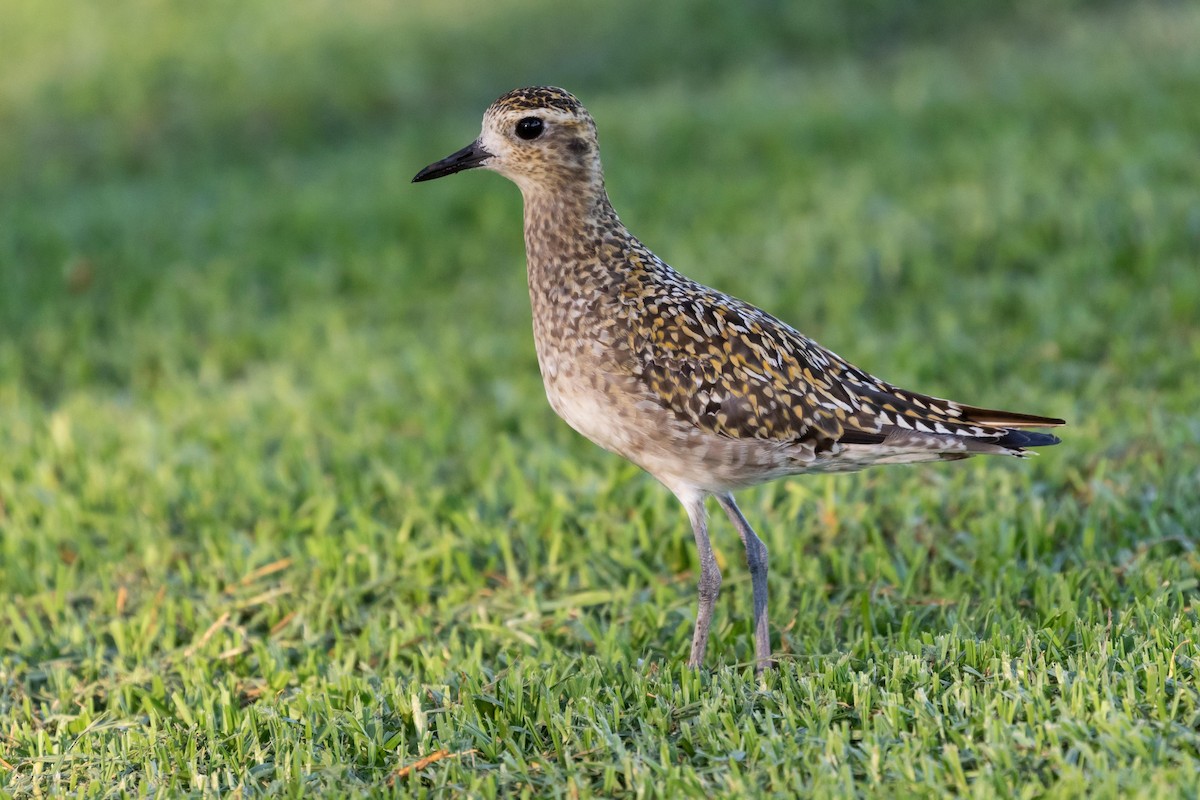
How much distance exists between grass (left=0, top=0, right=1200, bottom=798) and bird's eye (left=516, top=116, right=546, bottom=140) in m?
1.88

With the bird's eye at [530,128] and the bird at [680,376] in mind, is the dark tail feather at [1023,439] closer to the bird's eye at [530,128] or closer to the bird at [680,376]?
the bird at [680,376]

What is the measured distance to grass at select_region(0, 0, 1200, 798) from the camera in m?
4.43

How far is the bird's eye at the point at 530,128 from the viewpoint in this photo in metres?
5.16

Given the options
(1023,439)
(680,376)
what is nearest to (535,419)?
(680,376)

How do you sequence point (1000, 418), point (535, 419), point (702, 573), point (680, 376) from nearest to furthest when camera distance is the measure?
point (680, 376)
point (1000, 418)
point (702, 573)
point (535, 419)

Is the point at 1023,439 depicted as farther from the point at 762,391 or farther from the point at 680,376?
the point at 680,376

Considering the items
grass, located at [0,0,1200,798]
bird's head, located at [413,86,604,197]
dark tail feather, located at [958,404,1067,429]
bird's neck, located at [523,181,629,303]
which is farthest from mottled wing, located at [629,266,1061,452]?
grass, located at [0,0,1200,798]

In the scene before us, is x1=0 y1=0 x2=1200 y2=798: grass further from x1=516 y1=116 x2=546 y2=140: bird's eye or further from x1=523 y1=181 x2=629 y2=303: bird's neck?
x1=516 y1=116 x2=546 y2=140: bird's eye

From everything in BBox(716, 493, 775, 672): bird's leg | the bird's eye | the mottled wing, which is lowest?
BBox(716, 493, 775, 672): bird's leg

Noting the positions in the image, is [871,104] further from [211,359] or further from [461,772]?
[461,772]

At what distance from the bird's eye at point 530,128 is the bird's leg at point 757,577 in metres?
1.50

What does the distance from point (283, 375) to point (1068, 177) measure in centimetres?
591

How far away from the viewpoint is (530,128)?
17.0 feet

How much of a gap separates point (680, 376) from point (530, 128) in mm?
1109
